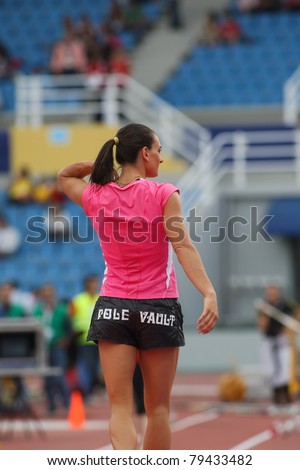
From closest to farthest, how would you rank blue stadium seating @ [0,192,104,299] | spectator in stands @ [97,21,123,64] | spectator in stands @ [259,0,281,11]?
blue stadium seating @ [0,192,104,299], spectator in stands @ [97,21,123,64], spectator in stands @ [259,0,281,11]

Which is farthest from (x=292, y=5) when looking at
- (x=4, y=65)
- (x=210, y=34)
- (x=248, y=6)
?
(x=4, y=65)

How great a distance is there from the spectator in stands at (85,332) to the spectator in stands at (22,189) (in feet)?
24.7

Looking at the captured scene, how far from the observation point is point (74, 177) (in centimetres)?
687

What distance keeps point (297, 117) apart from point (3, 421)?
13.6 m

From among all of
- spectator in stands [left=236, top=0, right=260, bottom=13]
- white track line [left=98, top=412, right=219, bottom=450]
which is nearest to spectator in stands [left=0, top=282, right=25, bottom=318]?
white track line [left=98, top=412, right=219, bottom=450]

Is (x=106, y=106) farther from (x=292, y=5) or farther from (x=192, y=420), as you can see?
(x=192, y=420)

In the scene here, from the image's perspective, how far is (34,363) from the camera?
13.1 m

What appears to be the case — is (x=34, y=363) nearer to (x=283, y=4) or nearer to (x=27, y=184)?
(x=27, y=184)

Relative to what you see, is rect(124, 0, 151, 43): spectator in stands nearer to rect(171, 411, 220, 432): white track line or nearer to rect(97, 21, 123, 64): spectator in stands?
rect(97, 21, 123, 64): spectator in stands

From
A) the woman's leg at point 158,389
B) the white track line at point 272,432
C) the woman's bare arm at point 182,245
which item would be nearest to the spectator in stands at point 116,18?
the white track line at point 272,432

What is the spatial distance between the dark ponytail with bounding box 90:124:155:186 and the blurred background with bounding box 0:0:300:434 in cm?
1347

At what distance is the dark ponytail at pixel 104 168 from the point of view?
664cm

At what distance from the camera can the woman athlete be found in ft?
21.2

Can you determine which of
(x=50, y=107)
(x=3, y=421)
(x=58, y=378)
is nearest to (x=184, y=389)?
(x=58, y=378)
